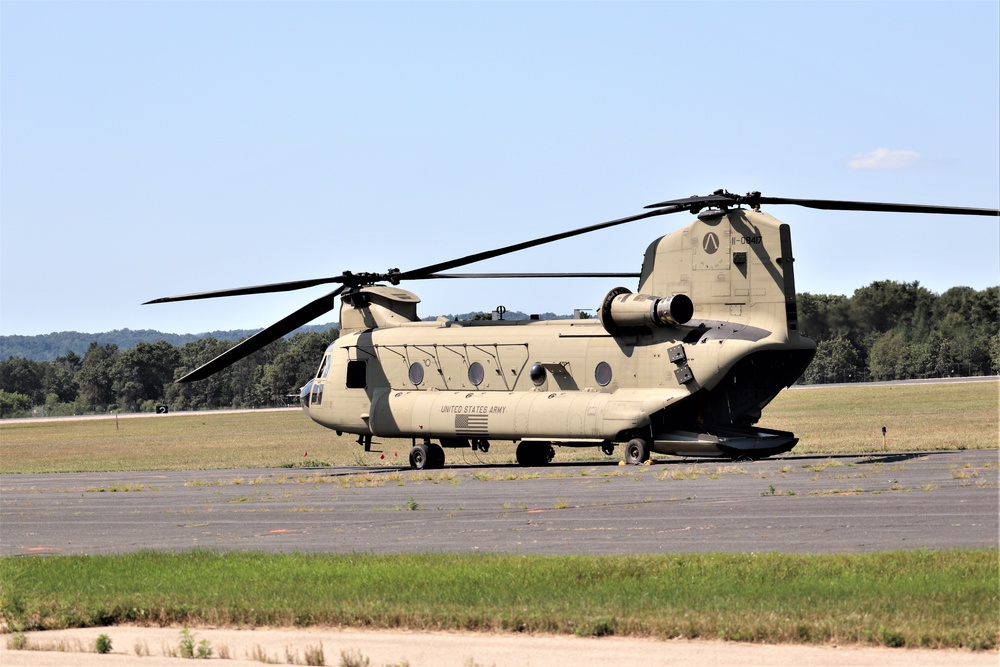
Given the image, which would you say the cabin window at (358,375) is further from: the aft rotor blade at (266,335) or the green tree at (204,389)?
the green tree at (204,389)

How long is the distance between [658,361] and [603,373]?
1.91 meters

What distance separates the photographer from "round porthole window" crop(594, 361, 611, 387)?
37.3 meters

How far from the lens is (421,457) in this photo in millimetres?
41469

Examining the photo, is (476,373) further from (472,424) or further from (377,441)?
(377,441)

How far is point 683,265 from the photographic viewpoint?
119 feet

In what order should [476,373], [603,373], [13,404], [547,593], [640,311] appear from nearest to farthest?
[547,593], [640,311], [603,373], [476,373], [13,404]

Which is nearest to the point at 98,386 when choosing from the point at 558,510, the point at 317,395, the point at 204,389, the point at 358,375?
the point at 204,389

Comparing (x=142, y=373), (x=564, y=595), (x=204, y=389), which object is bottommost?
(x=564, y=595)

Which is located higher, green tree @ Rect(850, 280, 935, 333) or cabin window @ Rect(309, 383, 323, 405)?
green tree @ Rect(850, 280, 935, 333)

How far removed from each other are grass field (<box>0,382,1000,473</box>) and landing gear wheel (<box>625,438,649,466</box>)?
27.8 feet

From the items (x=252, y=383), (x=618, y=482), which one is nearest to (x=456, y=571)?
(x=618, y=482)

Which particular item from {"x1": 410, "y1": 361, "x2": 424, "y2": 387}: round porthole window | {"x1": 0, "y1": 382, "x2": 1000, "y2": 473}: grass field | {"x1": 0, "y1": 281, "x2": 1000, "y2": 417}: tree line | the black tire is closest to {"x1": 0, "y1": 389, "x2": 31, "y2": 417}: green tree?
{"x1": 0, "y1": 281, "x2": 1000, "y2": 417}: tree line

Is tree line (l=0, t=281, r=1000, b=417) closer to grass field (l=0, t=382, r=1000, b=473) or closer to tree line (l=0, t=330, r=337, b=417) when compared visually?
tree line (l=0, t=330, r=337, b=417)

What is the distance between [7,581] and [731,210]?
22.9 m
